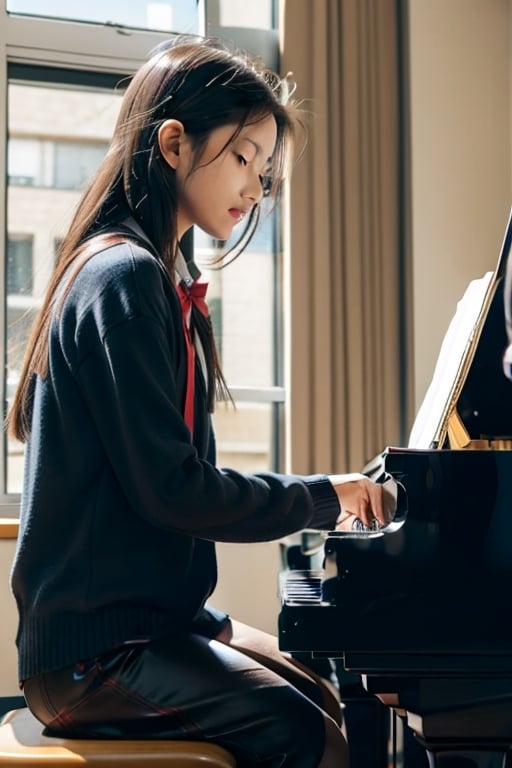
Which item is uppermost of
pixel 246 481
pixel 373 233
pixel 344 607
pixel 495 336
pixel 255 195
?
pixel 373 233

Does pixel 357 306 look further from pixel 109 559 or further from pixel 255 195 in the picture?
A: pixel 109 559

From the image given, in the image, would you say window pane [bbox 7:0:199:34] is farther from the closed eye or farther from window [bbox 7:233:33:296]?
the closed eye

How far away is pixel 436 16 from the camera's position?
340 cm

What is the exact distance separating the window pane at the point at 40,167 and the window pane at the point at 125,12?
25 centimetres

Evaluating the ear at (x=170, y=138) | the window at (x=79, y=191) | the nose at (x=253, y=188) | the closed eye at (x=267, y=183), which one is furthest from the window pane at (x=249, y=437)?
the ear at (x=170, y=138)

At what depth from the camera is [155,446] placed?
1188 mm

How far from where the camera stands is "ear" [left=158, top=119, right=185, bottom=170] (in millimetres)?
1388

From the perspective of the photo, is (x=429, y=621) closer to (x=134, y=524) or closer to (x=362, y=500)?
(x=362, y=500)

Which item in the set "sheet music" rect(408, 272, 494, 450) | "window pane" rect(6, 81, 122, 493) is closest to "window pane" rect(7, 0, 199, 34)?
"window pane" rect(6, 81, 122, 493)

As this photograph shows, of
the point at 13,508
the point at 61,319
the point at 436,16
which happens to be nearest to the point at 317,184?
the point at 436,16

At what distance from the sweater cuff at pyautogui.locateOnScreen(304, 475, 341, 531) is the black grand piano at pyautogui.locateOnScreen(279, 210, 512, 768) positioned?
0.03 meters

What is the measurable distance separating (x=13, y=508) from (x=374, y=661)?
216cm

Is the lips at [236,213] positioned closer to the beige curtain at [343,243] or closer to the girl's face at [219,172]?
the girl's face at [219,172]

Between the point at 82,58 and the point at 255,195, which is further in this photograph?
the point at 82,58
